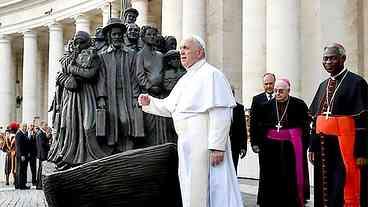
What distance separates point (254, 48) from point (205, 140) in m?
11.4

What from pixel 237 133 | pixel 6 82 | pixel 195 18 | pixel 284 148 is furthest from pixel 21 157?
pixel 6 82

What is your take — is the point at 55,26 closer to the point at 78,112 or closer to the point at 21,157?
the point at 21,157

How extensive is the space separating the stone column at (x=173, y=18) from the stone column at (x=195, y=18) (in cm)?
102

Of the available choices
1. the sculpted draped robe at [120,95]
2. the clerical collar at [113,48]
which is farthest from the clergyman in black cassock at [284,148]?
the clerical collar at [113,48]

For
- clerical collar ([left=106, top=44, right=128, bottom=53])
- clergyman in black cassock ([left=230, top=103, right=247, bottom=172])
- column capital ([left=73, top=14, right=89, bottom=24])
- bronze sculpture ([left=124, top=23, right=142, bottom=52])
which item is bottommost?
clergyman in black cassock ([left=230, top=103, right=247, bottom=172])

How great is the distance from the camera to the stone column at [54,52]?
115 ft

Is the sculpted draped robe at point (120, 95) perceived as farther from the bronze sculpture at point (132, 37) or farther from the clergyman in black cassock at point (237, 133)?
the clergyman in black cassock at point (237, 133)

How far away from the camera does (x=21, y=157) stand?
810 inches

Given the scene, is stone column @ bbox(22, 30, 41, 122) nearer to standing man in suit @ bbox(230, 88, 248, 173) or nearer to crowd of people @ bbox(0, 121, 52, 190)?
crowd of people @ bbox(0, 121, 52, 190)

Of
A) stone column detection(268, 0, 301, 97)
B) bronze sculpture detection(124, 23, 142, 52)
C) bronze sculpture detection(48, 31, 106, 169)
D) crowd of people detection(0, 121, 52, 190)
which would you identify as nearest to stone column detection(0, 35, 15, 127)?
crowd of people detection(0, 121, 52, 190)

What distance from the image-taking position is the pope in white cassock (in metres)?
5.91

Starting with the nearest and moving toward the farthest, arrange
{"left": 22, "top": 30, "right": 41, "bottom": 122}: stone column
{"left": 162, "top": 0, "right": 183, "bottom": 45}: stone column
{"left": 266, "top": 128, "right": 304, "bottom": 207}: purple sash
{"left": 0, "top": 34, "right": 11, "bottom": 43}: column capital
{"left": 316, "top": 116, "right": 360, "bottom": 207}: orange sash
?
{"left": 316, "top": 116, "right": 360, "bottom": 207}: orange sash, {"left": 266, "top": 128, "right": 304, "bottom": 207}: purple sash, {"left": 162, "top": 0, "right": 183, "bottom": 45}: stone column, {"left": 22, "top": 30, "right": 41, "bottom": 122}: stone column, {"left": 0, "top": 34, "right": 11, "bottom": 43}: column capital

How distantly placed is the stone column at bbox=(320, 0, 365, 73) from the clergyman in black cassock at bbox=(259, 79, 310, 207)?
646 centimetres

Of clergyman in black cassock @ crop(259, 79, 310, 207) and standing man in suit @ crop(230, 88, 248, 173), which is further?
standing man in suit @ crop(230, 88, 248, 173)
